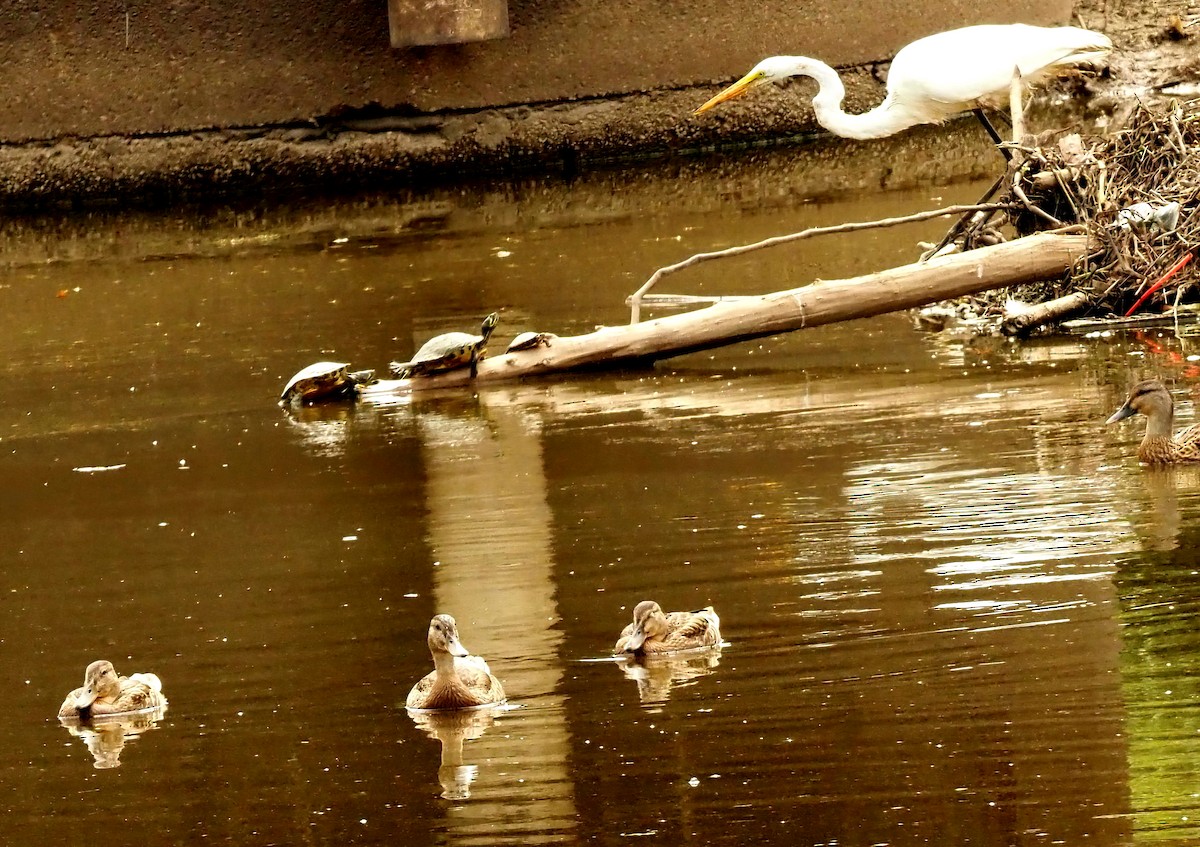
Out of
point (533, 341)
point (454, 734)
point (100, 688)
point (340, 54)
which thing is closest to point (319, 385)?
point (533, 341)

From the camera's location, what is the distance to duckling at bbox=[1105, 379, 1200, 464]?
24.1 feet

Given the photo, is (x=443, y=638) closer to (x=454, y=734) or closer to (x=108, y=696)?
(x=454, y=734)

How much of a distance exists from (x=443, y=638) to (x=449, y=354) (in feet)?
15.7

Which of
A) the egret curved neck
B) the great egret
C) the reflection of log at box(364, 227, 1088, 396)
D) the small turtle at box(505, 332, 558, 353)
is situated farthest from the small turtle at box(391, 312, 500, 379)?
the egret curved neck

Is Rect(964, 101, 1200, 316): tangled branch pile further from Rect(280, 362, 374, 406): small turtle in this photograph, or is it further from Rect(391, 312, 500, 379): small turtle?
Rect(280, 362, 374, 406): small turtle

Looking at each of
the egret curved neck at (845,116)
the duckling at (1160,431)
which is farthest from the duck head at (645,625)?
the egret curved neck at (845,116)

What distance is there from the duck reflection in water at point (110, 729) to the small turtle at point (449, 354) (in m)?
4.52

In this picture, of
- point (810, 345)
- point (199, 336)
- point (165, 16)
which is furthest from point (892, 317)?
point (165, 16)

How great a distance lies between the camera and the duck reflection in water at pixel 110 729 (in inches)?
215

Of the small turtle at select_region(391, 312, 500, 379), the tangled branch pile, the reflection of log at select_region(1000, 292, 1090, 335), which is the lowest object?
the reflection of log at select_region(1000, 292, 1090, 335)

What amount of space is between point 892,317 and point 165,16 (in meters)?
9.14

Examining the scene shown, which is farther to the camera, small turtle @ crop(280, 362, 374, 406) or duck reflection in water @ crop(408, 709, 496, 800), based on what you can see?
small turtle @ crop(280, 362, 374, 406)

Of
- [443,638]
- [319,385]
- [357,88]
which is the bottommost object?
[443,638]

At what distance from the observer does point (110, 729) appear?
5578mm
